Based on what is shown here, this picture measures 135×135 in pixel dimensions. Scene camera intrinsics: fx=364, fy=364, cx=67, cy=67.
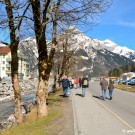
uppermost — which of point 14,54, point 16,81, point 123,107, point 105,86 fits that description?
point 14,54

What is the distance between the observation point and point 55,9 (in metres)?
17.2

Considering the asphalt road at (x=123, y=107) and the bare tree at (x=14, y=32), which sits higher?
the bare tree at (x=14, y=32)

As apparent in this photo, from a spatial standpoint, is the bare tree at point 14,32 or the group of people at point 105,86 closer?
the bare tree at point 14,32

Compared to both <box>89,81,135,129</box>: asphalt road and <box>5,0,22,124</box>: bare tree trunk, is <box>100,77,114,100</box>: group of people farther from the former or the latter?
<box>5,0,22,124</box>: bare tree trunk

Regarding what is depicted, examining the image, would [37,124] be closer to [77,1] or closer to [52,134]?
[52,134]

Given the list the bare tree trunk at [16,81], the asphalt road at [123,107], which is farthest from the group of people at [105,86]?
the bare tree trunk at [16,81]

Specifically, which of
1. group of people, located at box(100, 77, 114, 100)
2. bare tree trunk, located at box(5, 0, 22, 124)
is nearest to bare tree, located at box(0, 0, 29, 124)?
bare tree trunk, located at box(5, 0, 22, 124)

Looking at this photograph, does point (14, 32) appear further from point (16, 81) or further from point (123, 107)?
point (123, 107)

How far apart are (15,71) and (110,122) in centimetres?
520

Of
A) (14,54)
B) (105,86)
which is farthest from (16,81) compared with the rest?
(105,86)

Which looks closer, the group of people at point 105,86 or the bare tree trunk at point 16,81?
the bare tree trunk at point 16,81

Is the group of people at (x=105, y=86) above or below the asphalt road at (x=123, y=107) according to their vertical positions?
above

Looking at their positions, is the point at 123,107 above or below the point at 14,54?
below

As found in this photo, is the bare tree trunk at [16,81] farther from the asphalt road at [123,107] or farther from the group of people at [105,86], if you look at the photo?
the group of people at [105,86]
